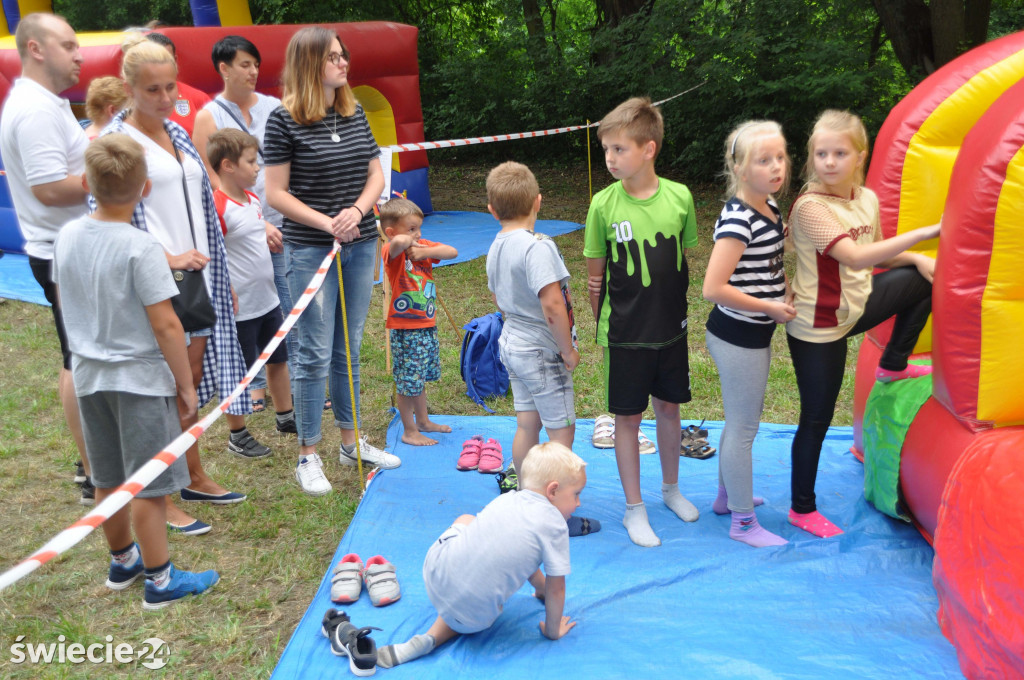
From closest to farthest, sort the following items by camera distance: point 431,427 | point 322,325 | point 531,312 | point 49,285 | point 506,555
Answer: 1. point 506,555
2. point 531,312
3. point 49,285
4. point 322,325
5. point 431,427

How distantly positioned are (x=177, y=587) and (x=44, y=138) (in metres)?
1.78

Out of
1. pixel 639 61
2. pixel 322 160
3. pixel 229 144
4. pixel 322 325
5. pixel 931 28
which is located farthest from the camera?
pixel 639 61

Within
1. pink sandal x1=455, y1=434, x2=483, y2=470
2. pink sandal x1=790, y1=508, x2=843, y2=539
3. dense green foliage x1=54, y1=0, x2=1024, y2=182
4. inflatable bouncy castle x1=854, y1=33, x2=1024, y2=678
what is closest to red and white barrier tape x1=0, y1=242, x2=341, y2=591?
pink sandal x1=455, y1=434, x2=483, y2=470

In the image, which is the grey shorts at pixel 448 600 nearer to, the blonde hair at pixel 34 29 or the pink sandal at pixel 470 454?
the pink sandal at pixel 470 454

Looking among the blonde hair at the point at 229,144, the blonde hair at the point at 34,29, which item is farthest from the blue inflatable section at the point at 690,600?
the blonde hair at the point at 34,29

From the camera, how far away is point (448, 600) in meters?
2.61

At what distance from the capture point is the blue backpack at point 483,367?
5121 mm

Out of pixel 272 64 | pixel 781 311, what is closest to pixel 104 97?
pixel 781 311

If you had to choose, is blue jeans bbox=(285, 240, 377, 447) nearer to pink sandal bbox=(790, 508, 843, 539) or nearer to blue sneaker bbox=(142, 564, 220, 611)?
blue sneaker bbox=(142, 564, 220, 611)

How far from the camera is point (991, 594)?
2.37m

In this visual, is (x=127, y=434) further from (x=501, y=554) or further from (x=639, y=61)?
(x=639, y=61)

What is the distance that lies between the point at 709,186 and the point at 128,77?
1041 cm

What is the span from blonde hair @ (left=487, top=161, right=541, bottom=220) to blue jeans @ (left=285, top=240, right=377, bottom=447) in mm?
920

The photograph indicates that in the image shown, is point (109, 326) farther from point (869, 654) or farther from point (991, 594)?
point (991, 594)
